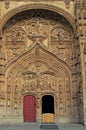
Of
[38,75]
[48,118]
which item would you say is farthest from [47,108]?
[38,75]

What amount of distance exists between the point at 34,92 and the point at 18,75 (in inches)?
60.6

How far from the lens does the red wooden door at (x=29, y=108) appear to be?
62.7 feet

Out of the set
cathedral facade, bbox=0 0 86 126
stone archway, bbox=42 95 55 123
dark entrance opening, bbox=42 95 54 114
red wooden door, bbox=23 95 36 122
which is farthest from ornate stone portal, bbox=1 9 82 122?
dark entrance opening, bbox=42 95 54 114

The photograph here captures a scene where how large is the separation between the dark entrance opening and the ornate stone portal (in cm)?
55

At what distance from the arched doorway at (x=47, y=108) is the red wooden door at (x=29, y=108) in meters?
0.71

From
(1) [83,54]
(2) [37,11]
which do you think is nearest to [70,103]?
(1) [83,54]

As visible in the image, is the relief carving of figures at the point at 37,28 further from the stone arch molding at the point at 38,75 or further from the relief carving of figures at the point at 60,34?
the stone arch molding at the point at 38,75

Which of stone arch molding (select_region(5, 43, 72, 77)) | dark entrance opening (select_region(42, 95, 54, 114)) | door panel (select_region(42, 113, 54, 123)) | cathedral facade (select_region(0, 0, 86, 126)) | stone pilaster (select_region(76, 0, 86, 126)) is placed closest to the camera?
stone pilaster (select_region(76, 0, 86, 126))

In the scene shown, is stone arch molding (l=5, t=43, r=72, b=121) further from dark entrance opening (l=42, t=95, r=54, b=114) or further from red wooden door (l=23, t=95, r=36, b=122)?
dark entrance opening (l=42, t=95, r=54, b=114)

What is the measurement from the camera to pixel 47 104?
65.4 feet

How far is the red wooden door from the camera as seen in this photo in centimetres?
1911

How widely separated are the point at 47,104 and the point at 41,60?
2.99 m

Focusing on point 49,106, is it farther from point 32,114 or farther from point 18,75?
point 18,75

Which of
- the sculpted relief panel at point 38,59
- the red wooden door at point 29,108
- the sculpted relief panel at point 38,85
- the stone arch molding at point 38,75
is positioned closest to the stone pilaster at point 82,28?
the sculpted relief panel at point 38,59
